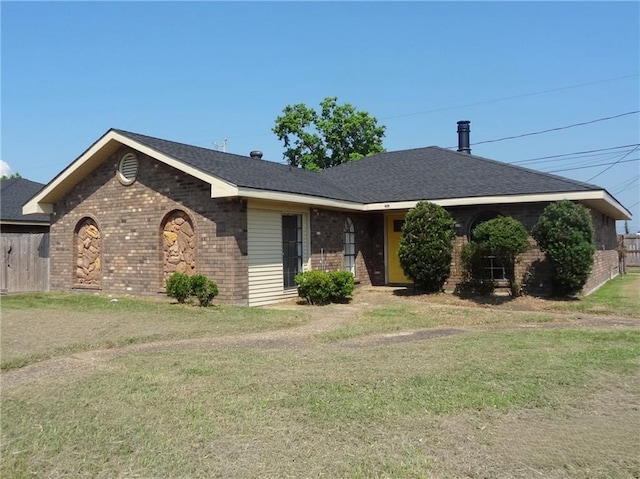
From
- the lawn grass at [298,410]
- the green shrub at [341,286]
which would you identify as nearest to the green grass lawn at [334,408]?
the lawn grass at [298,410]

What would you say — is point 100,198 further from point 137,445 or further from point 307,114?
point 307,114

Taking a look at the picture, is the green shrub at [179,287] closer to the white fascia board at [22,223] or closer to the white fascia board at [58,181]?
the white fascia board at [58,181]

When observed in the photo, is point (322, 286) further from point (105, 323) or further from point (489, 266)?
point (105, 323)

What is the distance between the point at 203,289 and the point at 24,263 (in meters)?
8.64

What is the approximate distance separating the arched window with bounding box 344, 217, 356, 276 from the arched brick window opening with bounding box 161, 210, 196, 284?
17.4ft

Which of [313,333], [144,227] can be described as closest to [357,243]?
[144,227]

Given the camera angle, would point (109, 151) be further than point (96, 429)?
Yes

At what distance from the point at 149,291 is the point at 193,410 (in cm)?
987

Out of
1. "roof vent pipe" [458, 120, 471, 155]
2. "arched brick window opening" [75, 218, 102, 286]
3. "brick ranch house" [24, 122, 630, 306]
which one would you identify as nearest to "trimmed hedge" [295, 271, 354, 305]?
"brick ranch house" [24, 122, 630, 306]

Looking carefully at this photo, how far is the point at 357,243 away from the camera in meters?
17.5

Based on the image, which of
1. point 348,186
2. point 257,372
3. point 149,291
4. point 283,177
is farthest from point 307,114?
point 257,372

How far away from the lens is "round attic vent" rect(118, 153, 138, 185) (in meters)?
14.6

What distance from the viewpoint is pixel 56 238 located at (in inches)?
648

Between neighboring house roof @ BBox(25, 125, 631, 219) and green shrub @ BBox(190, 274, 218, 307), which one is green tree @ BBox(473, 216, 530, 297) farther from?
green shrub @ BBox(190, 274, 218, 307)
